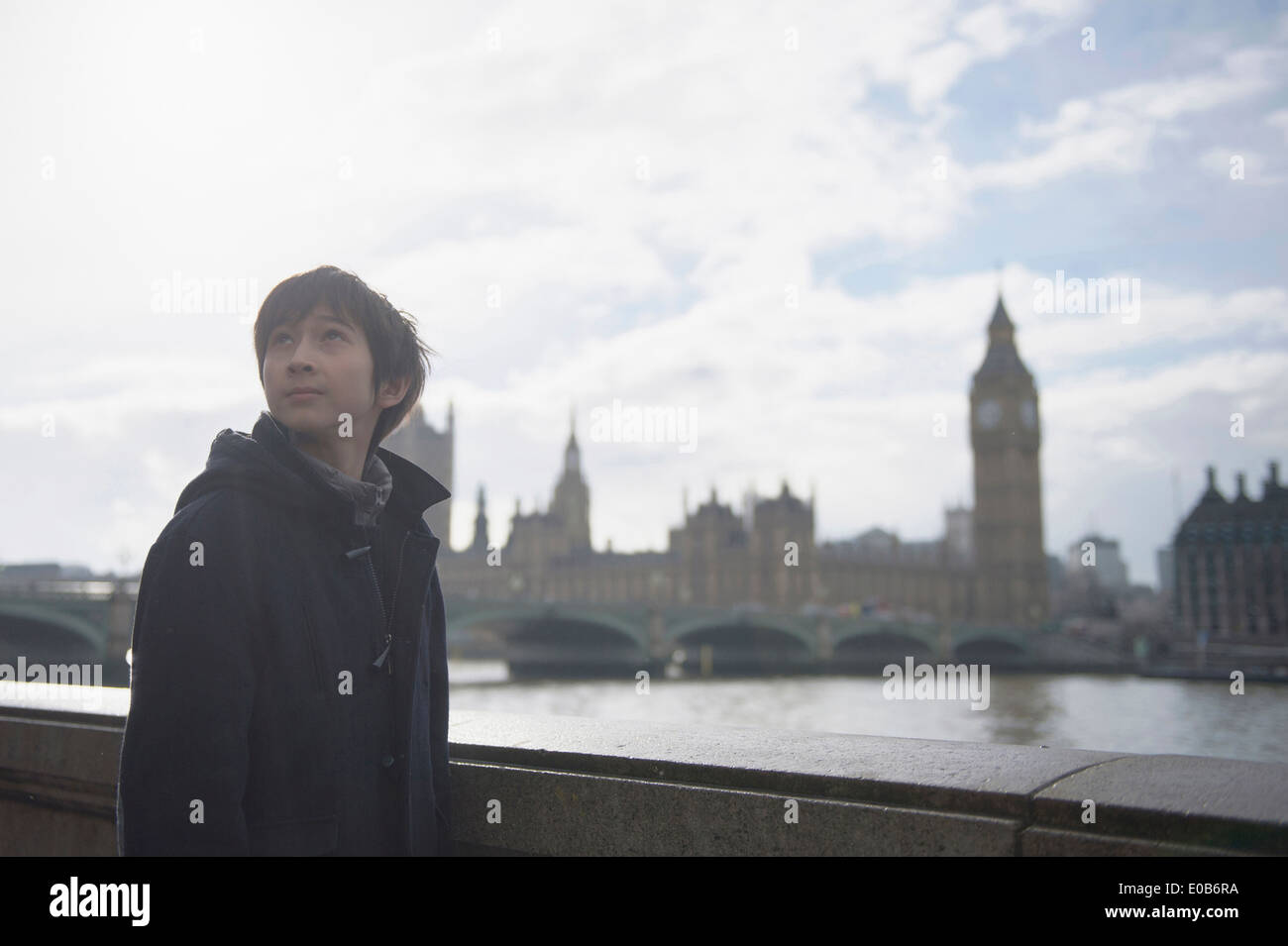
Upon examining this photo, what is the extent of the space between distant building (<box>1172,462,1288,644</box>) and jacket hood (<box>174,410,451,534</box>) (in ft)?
199

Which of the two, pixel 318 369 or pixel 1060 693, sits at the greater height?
pixel 318 369

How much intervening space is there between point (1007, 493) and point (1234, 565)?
816 inches

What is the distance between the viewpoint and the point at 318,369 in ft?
5.59

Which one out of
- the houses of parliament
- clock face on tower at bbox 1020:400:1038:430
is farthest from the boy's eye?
clock face on tower at bbox 1020:400:1038:430

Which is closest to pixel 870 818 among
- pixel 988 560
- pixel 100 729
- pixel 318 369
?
pixel 318 369

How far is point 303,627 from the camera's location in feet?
5.18

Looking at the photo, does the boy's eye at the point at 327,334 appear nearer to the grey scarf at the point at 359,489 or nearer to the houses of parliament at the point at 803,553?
the grey scarf at the point at 359,489

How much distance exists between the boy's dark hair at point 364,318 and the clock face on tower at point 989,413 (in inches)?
3224

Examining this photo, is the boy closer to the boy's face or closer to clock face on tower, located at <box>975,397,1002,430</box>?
the boy's face

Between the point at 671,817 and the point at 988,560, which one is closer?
the point at 671,817
